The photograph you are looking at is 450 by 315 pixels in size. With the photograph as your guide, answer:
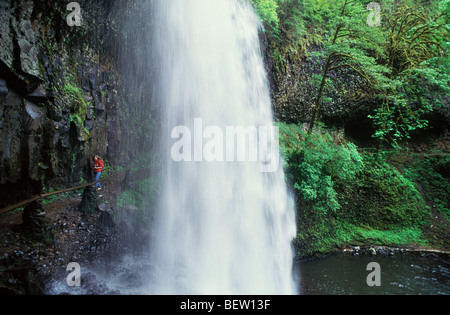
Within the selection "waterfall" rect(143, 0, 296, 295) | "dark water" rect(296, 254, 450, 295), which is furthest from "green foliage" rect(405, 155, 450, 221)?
"waterfall" rect(143, 0, 296, 295)

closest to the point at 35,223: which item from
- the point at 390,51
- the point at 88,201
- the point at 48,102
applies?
the point at 88,201

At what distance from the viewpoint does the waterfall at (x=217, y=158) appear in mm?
7047

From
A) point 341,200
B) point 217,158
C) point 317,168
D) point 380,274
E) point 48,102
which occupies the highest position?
point 48,102

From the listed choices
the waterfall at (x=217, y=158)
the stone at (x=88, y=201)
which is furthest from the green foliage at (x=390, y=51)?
the stone at (x=88, y=201)

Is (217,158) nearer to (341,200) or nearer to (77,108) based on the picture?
(77,108)

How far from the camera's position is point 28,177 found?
6027 mm

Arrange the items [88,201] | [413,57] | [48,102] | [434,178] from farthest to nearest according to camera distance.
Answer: [413,57], [434,178], [88,201], [48,102]

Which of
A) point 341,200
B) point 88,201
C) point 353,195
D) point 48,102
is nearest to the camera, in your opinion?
point 48,102

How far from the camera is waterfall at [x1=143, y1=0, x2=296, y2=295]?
23.1ft

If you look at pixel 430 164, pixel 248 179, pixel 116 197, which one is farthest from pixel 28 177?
pixel 430 164

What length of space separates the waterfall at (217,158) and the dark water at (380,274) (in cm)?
75

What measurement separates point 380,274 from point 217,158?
6243 millimetres

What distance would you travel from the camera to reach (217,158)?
8.13 metres

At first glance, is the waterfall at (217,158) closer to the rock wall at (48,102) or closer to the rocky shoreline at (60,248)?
the rocky shoreline at (60,248)
